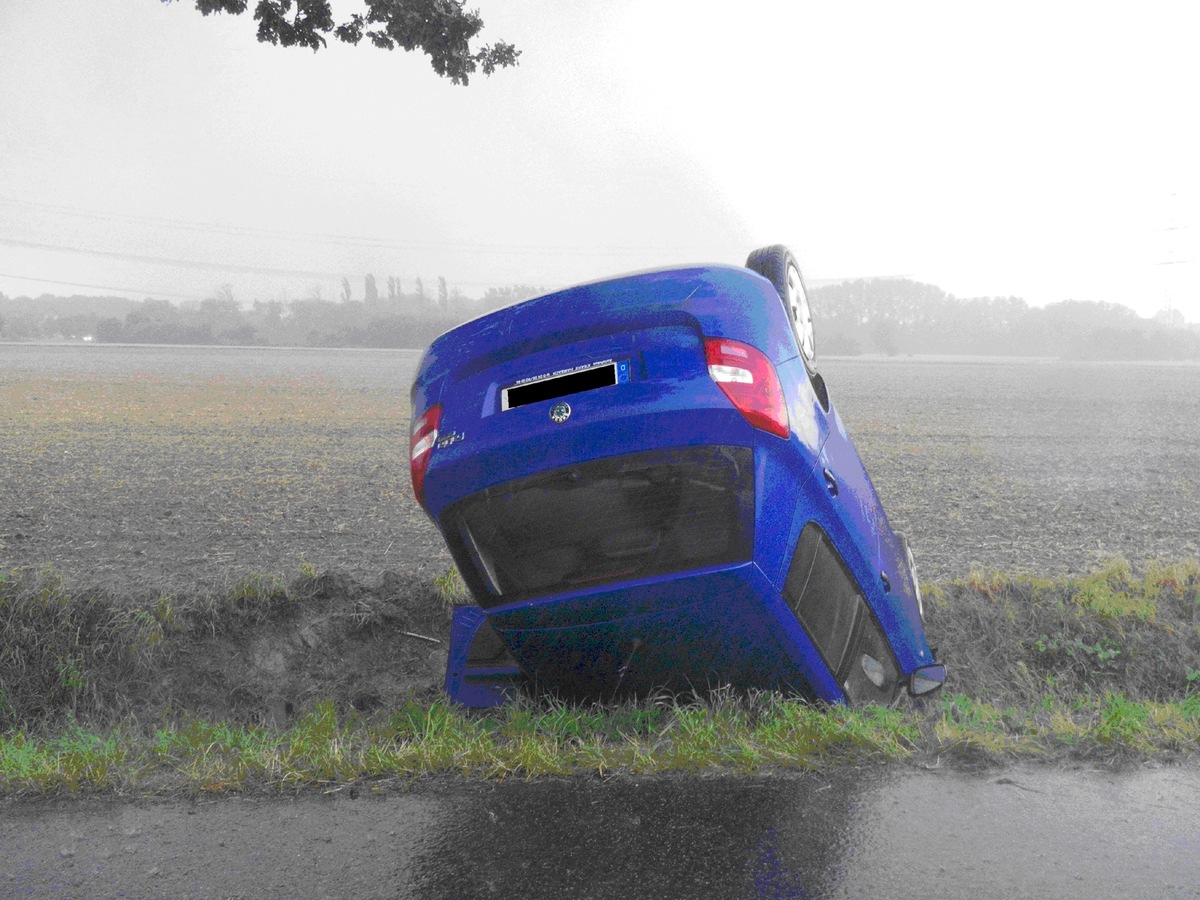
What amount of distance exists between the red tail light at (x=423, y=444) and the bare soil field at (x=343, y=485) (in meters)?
2.84

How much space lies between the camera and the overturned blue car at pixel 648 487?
285 centimetres

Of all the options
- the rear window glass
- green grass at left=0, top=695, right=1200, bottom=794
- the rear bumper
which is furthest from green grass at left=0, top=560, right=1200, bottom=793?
the rear window glass

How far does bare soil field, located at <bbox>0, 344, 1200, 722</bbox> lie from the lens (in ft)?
16.3

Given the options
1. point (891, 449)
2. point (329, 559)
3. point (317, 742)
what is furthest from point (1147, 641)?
point (891, 449)

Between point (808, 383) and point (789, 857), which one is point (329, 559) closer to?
point (808, 383)

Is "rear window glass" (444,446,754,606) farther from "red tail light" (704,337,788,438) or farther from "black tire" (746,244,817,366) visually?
"black tire" (746,244,817,366)

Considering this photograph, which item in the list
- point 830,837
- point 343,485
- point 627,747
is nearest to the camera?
point 830,837

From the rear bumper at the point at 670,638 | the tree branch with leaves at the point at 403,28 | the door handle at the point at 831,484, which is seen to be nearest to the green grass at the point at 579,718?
the rear bumper at the point at 670,638

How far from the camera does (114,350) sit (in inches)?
2190

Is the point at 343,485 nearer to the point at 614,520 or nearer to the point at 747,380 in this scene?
the point at 614,520


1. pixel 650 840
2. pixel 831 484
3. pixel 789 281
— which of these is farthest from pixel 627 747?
pixel 789 281

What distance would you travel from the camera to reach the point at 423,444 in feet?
10.3

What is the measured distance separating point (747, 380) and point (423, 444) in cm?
116

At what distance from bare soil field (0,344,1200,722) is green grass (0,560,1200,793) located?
0.13 meters
